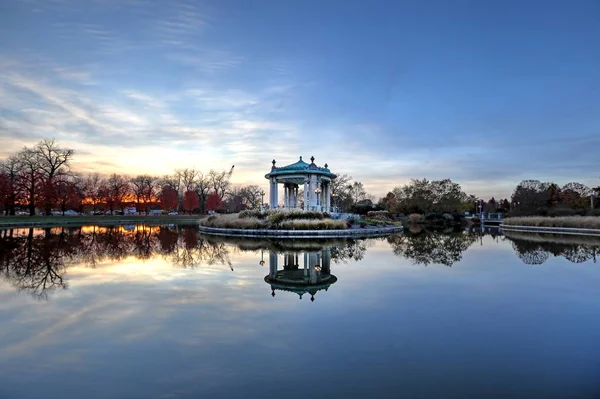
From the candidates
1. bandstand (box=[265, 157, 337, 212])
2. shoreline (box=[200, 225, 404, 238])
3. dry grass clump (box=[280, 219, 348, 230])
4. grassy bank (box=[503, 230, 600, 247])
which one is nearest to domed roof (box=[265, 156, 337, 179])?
bandstand (box=[265, 157, 337, 212])

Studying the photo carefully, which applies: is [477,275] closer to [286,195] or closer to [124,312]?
[124,312]

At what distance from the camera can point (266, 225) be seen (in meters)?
25.3

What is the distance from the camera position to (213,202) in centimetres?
7444

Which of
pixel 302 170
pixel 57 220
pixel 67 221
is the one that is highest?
pixel 302 170

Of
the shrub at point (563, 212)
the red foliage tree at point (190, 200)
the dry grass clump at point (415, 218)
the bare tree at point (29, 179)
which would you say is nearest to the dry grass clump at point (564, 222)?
the shrub at point (563, 212)

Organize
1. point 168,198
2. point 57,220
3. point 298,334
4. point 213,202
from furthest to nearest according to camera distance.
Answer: point 213,202, point 168,198, point 57,220, point 298,334

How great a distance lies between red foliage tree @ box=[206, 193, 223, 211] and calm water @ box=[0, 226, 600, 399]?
65.2 metres

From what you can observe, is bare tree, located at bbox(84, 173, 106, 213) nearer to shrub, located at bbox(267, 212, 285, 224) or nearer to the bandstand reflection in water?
shrub, located at bbox(267, 212, 285, 224)

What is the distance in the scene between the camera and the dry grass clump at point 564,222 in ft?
92.3

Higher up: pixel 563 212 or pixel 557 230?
pixel 563 212

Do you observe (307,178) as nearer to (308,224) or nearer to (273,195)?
(273,195)

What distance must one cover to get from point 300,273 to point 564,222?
95.8 feet

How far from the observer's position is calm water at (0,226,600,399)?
3.56 meters

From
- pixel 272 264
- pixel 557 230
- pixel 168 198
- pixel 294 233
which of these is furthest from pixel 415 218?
pixel 168 198
